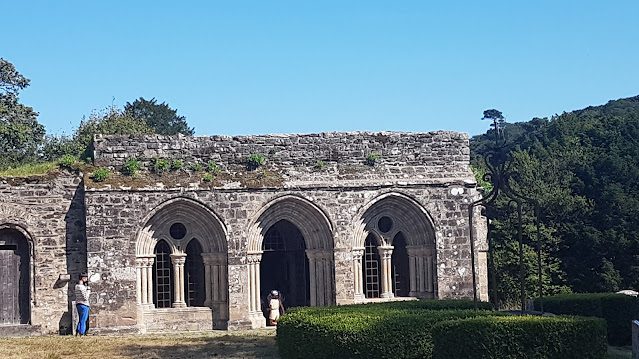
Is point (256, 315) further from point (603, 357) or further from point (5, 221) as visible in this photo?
point (603, 357)

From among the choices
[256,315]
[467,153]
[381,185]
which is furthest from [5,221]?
[467,153]

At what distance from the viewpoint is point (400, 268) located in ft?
79.3

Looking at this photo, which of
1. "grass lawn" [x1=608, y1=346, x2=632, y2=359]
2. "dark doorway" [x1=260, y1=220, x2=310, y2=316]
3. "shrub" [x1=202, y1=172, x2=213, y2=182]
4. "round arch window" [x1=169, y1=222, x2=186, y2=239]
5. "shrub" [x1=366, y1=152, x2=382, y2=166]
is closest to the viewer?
"grass lawn" [x1=608, y1=346, x2=632, y2=359]

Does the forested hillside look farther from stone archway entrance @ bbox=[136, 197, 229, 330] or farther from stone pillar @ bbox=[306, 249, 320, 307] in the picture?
stone archway entrance @ bbox=[136, 197, 229, 330]

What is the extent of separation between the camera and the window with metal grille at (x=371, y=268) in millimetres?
23500

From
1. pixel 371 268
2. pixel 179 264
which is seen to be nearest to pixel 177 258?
pixel 179 264

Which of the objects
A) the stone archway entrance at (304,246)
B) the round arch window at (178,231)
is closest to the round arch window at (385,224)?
the stone archway entrance at (304,246)

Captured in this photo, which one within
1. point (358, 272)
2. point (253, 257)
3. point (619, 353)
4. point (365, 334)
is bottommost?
point (619, 353)

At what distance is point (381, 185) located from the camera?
2275cm

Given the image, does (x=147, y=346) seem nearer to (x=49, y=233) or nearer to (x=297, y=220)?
(x=49, y=233)

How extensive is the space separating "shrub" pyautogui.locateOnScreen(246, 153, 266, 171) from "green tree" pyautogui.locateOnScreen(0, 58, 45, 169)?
17636 mm

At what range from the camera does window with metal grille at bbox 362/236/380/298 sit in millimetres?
23500

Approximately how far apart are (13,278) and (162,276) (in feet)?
11.6

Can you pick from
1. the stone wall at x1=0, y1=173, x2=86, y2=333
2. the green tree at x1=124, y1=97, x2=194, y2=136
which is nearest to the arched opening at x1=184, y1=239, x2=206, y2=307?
the stone wall at x1=0, y1=173, x2=86, y2=333
